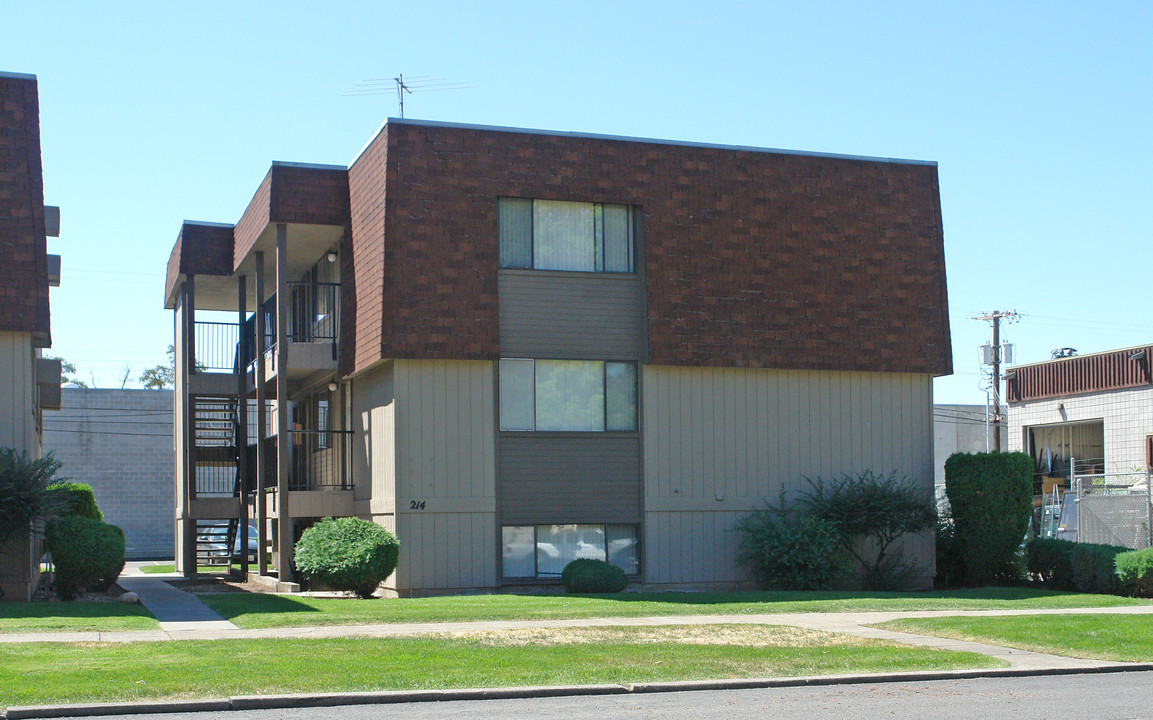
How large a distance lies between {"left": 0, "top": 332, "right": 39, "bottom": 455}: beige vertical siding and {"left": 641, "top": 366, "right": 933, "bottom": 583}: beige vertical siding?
10939 mm

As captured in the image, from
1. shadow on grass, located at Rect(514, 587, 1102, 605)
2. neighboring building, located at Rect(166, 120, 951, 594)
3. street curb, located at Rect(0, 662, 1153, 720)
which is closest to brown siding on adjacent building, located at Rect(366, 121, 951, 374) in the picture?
neighboring building, located at Rect(166, 120, 951, 594)

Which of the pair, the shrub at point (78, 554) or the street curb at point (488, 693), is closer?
the street curb at point (488, 693)

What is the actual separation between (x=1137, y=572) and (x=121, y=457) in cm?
3510

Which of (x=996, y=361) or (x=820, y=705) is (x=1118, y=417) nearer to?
(x=996, y=361)

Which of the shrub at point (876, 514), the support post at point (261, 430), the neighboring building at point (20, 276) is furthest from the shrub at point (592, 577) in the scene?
the neighboring building at point (20, 276)

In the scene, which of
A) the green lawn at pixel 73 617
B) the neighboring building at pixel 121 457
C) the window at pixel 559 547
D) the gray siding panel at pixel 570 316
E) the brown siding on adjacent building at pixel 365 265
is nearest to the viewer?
the green lawn at pixel 73 617

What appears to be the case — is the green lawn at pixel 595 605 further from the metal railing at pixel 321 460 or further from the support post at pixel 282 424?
the metal railing at pixel 321 460

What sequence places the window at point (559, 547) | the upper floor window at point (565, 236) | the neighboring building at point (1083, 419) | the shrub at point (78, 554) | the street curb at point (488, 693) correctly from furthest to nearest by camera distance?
1. the neighboring building at point (1083, 419)
2. the upper floor window at point (565, 236)
3. the window at point (559, 547)
4. the shrub at point (78, 554)
5. the street curb at point (488, 693)

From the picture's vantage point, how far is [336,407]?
26.9 meters

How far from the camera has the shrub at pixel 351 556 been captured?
2123 centimetres

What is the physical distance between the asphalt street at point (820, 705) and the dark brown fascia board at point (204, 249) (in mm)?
20476

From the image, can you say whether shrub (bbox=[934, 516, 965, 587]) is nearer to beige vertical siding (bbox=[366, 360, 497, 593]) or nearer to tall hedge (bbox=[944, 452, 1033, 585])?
tall hedge (bbox=[944, 452, 1033, 585])

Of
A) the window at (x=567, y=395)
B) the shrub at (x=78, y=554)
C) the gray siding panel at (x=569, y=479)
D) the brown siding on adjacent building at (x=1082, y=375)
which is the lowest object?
the shrub at (x=78, y=554)

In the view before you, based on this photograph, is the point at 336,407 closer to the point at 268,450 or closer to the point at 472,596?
the point at 268,450
